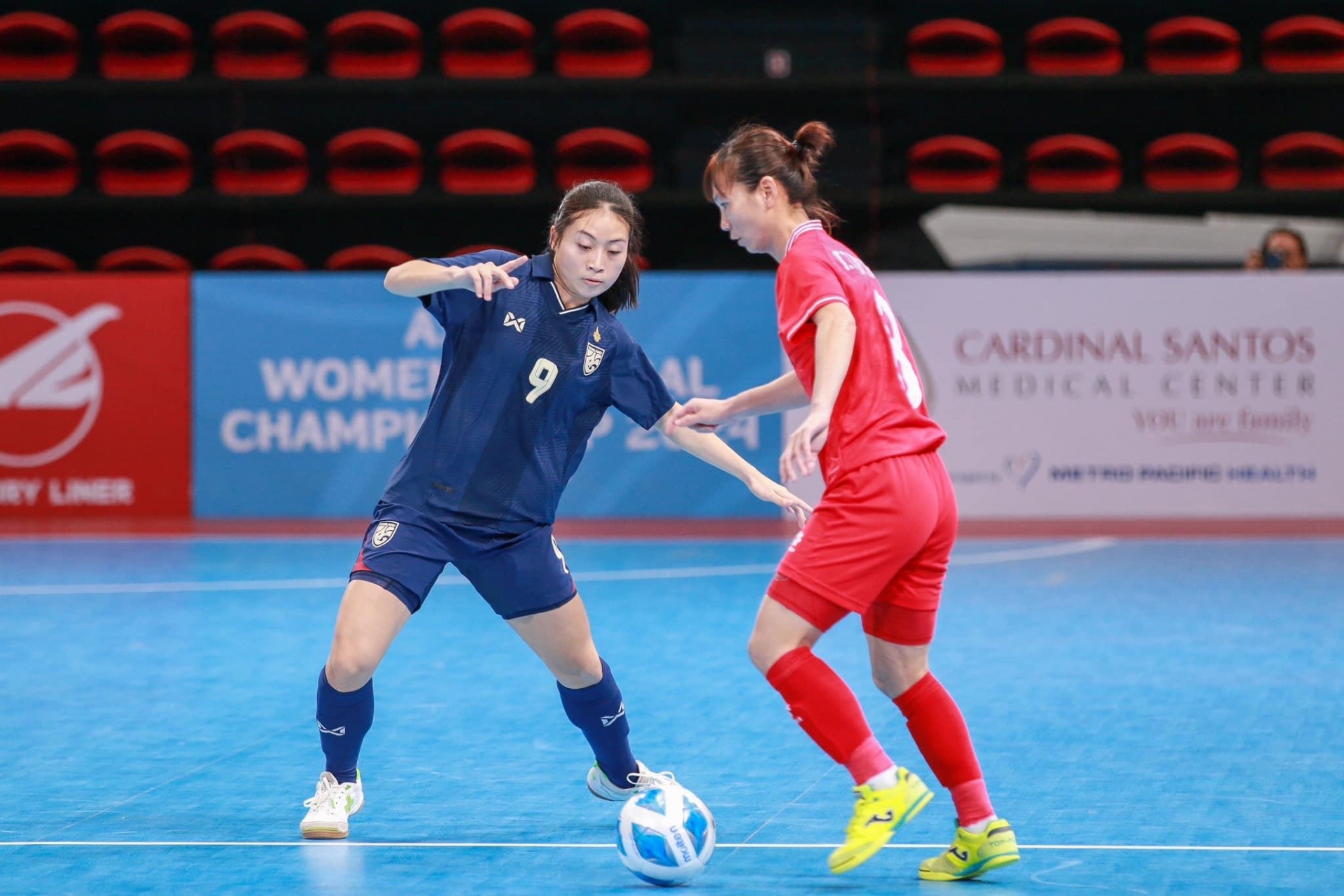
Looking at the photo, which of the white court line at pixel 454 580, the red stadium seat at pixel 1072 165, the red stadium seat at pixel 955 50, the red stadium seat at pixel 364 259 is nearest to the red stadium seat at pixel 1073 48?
the red stadium seat at pixel 955 50

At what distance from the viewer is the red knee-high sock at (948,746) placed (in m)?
4.05

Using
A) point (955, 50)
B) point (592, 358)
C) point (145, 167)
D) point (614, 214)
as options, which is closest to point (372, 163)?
point (145, 167)

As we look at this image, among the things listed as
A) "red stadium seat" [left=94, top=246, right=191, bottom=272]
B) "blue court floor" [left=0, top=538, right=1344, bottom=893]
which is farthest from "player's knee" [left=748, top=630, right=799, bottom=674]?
"red stadium seat" [left=94, top=246, right=191, bottom=272]

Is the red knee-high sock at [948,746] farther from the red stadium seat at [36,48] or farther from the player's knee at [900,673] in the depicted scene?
the red stadium seat at [36,48]

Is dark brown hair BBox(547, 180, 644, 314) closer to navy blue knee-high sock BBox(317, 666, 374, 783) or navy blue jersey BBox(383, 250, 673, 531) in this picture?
navy blue jersey BBox(383, 250, 673, 531)

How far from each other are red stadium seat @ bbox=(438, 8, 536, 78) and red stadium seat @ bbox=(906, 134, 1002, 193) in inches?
141

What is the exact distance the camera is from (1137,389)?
11742 mm

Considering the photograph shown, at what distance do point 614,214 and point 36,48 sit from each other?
39.3 ft

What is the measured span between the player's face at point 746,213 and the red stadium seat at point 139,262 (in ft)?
34.3

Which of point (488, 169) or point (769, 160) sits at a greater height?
point (769, 160)

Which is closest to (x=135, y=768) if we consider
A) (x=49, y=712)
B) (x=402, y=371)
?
(x=49, y=712)

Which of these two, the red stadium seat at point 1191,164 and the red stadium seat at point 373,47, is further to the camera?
the red stadium seat at point 373,47

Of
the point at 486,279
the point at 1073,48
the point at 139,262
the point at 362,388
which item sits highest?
the point at 1073,48

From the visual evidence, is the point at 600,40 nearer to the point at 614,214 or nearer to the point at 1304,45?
the point at 1304,45
